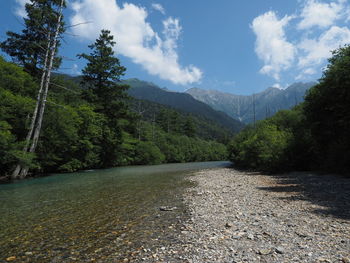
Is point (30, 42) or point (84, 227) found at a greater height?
point (30, 42)

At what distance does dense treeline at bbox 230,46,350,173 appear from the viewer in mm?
18531

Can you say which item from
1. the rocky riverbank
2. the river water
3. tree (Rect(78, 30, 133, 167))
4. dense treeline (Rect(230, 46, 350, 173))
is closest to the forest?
tree (Rect(78, 30, 133, 167))

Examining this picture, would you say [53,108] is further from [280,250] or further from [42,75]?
[280,250]

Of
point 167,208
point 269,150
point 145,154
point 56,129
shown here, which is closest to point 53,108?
point 56,129

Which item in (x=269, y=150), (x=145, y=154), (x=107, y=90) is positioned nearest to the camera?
(x=269, y=150)

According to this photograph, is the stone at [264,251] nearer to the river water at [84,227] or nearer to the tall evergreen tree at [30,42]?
A: the river water at [84,227]

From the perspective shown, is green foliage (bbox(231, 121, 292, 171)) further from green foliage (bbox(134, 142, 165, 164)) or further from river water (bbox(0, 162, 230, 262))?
green foliage (bbox(134, 142, 165, 164))

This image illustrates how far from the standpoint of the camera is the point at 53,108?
28.2m

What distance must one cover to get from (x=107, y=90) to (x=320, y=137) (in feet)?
115

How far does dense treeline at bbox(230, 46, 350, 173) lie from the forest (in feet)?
79.7

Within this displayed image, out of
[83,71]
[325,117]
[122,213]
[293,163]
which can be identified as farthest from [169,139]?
[122,213]

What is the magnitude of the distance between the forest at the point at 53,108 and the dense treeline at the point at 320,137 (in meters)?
24.3

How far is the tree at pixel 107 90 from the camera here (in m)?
40.8

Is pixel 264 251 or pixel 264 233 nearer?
pixel 264 251
